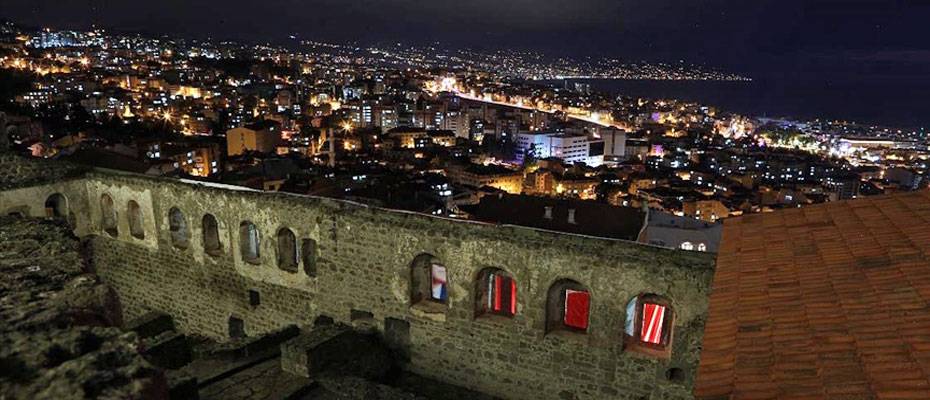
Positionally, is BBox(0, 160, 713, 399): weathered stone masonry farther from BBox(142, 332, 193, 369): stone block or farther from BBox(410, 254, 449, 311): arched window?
BBox(142, 332, 193, 369): stone block

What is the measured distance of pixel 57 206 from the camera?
12.8m

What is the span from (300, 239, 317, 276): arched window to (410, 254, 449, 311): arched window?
79.1 inches

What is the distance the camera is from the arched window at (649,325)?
343 inches

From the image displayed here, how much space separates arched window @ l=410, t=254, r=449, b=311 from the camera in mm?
9930

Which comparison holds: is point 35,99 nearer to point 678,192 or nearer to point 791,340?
point 678,192

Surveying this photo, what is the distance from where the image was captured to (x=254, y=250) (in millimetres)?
11852

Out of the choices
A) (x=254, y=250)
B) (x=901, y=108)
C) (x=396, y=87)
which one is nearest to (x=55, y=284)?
(x=254, y=250)

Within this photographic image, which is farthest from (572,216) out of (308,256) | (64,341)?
→ (64,341)

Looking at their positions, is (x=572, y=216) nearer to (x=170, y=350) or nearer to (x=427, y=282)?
(x=427, y=282)

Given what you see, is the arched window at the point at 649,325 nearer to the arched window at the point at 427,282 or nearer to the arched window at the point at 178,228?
the arched window at the point at 427,282

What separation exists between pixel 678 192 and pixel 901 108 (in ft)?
536

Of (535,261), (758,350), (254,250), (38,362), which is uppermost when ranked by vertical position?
(38,362)

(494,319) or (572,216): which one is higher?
(494,319)

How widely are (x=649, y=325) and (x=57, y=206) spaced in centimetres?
1182
